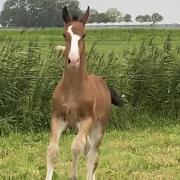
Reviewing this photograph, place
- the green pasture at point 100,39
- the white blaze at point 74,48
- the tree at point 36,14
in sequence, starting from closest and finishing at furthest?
the white blaze at point 74,48 → the green pasture at point 100,39 → the tree at point 36,14

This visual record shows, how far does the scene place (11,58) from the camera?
9633mm

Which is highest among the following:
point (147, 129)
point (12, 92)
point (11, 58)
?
point (11, 58)

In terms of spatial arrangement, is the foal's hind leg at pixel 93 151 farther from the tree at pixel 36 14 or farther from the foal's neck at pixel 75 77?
the tree at pixel 36 14

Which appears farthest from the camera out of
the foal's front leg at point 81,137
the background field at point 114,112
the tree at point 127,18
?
the tree at point 127,18

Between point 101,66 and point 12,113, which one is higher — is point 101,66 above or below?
above

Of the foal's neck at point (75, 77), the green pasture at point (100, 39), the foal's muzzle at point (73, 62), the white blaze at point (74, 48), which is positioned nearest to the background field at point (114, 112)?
the green pasture at point (100, 39)

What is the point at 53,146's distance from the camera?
474 cm

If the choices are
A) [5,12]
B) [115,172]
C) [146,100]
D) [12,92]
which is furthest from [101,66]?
[5,12]

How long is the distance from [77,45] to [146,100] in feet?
20.4

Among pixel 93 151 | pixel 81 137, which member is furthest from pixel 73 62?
pixel 93 151

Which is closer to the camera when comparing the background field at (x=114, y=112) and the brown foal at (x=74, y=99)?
the brown foal at (x=74, y=99)

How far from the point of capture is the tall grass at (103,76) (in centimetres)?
942

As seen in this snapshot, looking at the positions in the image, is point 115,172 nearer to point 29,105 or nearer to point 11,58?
point 29,105

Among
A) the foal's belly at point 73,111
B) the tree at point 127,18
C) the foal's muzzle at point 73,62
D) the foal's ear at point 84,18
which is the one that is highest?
the foal's ear at point 84,18
